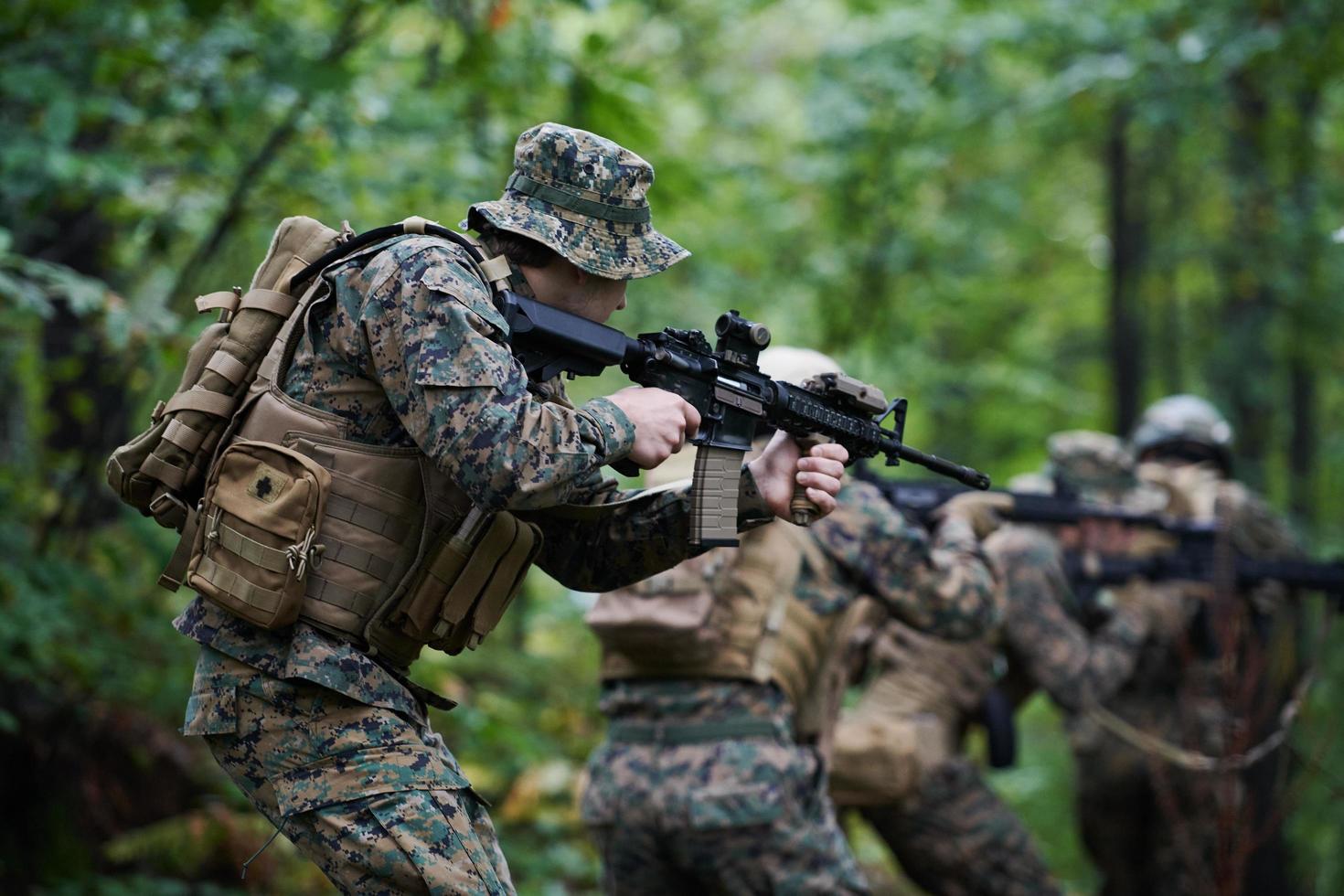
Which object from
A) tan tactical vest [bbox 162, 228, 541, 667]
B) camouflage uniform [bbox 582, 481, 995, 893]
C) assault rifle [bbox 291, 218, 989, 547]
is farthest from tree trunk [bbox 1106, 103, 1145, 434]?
tan tactical vest [bbox 162, 228, 541, 667]

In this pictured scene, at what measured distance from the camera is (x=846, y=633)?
509 cm

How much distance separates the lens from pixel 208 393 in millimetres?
3078

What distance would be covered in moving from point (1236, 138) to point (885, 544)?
295 inches

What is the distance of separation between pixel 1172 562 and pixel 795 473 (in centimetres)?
475

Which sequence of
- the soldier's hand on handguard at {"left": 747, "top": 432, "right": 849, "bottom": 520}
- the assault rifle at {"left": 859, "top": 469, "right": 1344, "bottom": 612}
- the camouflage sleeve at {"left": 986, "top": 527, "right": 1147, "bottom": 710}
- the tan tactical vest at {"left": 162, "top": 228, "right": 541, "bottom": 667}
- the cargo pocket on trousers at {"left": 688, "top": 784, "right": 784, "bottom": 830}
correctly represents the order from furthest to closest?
1. the assault rifle at {"left": 859, "top": 469, "right": 1344, "bottom": 612}
2. the camouflage sleeve at {"left": 986, "top": 527, "right": 1147, "bottom": 710}
3. the cargo pocket on trousers at {"left": 688, "top": 784, "right": 784, "bottom": 830}
4. the soldier's hand on handguard at {"left": 747, "top": 432, "right": 849, "bottom": 520}
5. the tan tactical vest at {"left": 162, "top": 228, "right": 541, "bottom": 667}

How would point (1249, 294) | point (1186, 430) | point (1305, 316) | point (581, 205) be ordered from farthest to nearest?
point (1249, 294) → point (1305, 316) → point (1186, 430) → point (581, 205)

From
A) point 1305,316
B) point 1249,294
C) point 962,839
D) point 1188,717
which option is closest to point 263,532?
point 962,839

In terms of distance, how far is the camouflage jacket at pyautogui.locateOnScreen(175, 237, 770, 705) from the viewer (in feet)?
9.12

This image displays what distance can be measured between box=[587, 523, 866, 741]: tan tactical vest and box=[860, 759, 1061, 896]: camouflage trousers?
165 cm

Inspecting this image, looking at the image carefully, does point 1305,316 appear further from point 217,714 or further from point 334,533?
point 217,714

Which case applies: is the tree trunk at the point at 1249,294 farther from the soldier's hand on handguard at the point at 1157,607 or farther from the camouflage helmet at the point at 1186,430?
the soldier's hand on handguard at the point at 1157,607

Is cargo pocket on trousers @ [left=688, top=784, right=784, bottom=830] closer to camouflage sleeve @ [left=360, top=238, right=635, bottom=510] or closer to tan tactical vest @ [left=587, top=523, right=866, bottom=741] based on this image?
tan tactical vest @ [left=587, top=523, right=866, bottom=741]

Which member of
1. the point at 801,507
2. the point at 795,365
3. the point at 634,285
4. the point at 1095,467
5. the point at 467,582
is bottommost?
the point at 467,582

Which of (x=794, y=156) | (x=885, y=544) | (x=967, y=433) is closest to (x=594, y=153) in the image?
(x=885, y=544)
